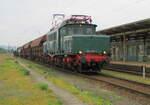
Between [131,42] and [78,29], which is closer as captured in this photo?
[78,29]

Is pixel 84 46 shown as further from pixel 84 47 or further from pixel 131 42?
pixel 131 42

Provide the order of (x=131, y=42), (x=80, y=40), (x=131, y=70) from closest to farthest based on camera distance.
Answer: (x=80, y=40)
(x=131, y=70)
(x=131, y=42)

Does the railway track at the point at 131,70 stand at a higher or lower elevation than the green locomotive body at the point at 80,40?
lower

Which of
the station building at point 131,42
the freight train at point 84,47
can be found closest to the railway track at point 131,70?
the freight train at point 84,47

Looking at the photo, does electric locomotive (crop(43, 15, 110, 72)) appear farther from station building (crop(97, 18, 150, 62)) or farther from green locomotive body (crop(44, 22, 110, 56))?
station building (crop(97, 18, 150, 62))

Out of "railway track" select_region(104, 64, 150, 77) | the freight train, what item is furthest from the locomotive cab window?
"railway track" select_region(104, 64, 150, 77)

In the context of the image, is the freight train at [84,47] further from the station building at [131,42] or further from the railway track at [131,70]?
the station building at [131,42]

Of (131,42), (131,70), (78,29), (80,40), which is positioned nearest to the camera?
(80,40)

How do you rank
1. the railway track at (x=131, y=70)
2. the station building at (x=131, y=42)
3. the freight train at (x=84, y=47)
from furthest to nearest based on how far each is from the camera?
the station building at (x=131, y=42), the railway track at (x=131, y=70), the freight train at (x=84, y=47)

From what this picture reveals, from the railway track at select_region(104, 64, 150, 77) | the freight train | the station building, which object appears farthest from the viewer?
the station building

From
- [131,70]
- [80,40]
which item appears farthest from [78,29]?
[131,70]

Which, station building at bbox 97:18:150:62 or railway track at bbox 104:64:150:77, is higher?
station building at bbox 97:18:150:62

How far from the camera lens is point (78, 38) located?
60.7ft

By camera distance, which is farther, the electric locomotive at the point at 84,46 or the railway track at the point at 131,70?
the railway track at the point at 131,70
